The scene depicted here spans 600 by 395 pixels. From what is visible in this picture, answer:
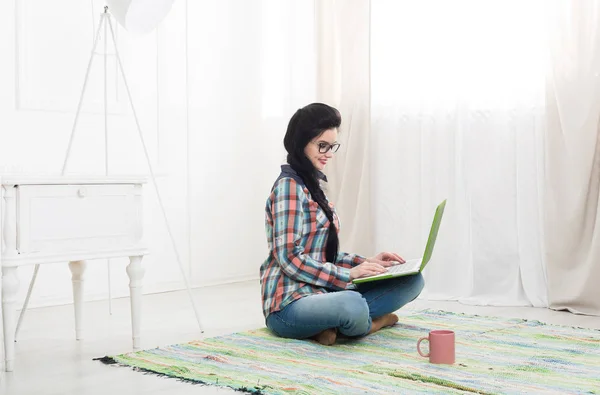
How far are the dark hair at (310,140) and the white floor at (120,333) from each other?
25.0 inches

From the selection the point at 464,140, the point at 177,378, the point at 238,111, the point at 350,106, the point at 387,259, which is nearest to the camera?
the point at 177,378

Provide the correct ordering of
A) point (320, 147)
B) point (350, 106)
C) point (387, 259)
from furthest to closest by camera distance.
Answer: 1. point (350, 106)
2. point (387, 259)
3. point (320, 147)

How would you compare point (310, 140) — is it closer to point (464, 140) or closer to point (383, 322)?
point (383, 322)

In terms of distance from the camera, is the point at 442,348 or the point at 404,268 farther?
the point at 404,268

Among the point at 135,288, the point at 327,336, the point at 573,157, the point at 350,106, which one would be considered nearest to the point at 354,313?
the point at 327,336

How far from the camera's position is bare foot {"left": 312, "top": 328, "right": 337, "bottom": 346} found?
2.40 m

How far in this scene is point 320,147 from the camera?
2486 mm

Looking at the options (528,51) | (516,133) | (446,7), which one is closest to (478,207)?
(516,133)

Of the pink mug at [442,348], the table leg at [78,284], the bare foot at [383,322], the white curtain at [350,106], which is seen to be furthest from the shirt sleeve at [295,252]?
the white curtain at [350,106]

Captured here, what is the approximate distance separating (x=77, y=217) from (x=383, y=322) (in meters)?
1.08

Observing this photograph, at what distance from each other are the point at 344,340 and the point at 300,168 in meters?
0.58

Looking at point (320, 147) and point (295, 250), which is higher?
point (320, 147)

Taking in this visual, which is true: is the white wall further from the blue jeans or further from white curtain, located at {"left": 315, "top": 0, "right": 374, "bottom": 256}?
the blue jeans

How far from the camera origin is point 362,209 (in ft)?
12.8
